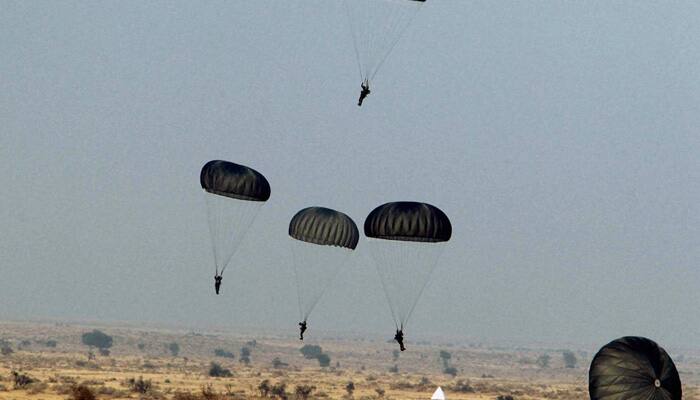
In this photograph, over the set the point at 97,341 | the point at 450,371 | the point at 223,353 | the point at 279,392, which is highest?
the point at 97,341

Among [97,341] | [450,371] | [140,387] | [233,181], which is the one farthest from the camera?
[97,341]

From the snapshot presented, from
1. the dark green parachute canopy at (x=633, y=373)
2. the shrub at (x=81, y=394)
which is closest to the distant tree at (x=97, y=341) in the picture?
the shrub at (x=81, y=394)

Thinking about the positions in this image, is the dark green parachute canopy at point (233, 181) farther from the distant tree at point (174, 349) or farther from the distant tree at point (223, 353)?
the distant tree at point (223, 353)

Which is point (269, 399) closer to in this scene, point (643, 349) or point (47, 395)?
point (47, 395)

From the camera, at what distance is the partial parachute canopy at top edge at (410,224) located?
57.2m

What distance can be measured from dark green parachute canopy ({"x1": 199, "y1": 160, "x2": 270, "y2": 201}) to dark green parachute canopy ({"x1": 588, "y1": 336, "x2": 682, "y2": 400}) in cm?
2210

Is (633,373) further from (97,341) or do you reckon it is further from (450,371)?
(97,341)

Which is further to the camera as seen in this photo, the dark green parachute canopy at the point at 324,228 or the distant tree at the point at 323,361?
the distant tree at the point at 323,361

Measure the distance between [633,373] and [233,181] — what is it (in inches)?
977

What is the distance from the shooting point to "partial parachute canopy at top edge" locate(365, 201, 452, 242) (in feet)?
188

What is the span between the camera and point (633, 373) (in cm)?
4756

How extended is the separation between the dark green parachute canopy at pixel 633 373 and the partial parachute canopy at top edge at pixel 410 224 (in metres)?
12.3

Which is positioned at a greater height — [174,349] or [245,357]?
[174,349]

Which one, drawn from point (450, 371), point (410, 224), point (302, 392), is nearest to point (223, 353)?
point (450, 371)
